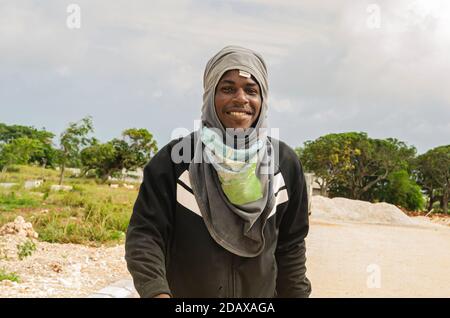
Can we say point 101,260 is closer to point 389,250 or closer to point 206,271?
point 206,271

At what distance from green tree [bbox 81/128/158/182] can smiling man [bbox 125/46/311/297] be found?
33.3 meters

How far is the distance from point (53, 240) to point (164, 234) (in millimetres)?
7209

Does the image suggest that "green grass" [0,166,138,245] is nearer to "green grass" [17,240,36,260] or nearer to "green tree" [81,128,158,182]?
"green grass" [17,240,36,260]

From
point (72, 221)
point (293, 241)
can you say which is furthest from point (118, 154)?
point (293, 241)

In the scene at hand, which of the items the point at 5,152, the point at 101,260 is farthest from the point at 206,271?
the point at 5,152

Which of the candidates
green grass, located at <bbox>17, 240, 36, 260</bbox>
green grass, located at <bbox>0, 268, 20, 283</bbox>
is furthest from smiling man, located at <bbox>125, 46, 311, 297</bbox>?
green grass, located at <bbox>17, 240, 36, 260</bbox>

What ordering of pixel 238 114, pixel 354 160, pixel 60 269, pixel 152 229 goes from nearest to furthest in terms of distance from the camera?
pixel 152 229, pixel 238 114, pixel 60 269, pixel 354 160

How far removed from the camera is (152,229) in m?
2.19

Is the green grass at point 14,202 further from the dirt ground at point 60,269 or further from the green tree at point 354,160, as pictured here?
the green tree at point 354,160

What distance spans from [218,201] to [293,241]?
15.6 inches

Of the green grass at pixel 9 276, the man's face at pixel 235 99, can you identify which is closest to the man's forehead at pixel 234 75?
the man's face at pixel 235 99

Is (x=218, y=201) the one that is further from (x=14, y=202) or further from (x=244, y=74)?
(x=14, y=202)

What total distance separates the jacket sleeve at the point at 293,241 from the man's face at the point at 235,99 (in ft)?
1.06

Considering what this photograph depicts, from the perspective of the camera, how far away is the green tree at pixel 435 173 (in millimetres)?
33438
